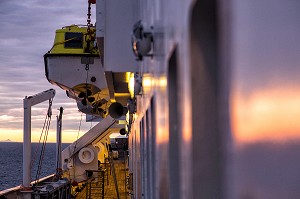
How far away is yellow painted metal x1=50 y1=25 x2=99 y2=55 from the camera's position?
17547mm

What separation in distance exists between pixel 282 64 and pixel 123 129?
25.6 metres

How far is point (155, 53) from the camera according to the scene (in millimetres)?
3566

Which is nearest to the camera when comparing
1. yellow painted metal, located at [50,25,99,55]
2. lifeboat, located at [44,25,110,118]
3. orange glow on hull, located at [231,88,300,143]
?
orange glow on hull, located at [231,88,300,143]

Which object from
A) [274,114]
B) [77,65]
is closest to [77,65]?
[77,65]

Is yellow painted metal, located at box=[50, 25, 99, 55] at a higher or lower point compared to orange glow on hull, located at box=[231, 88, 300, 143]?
higher

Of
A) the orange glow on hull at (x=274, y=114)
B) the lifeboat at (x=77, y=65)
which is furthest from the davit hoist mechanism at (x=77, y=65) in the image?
the orange glow on hull at (x=274, y=114)

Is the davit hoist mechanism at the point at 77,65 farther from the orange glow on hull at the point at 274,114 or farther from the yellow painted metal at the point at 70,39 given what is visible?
the orange glow on hull at the point at 274,114

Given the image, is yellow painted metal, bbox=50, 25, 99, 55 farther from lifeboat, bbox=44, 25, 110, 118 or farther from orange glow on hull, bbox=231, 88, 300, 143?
orange glow on hull, bbox=231, 88, 300, 143

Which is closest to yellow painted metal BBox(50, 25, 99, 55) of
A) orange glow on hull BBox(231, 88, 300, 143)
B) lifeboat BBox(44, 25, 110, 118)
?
lifeboat BBox(44, 25, 110, 118)

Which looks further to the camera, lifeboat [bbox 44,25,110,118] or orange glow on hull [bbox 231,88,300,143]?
lifeboat [bbox 44,25,110,118]

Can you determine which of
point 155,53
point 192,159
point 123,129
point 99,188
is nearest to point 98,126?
point 99,188

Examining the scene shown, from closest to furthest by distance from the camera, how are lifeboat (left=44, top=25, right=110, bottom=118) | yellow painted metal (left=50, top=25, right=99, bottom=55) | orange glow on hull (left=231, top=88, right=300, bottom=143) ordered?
orange glow on hull (left=231, top=88, right=300, bottom=143)
lifeboat (left=44, top=25, right=110, bottom=118)
yellow painted metal (left=50, top=25, right=99, bottom=55)

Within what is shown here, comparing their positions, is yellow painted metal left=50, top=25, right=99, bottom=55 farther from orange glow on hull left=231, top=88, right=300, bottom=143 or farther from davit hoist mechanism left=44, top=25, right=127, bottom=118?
orange glow on hull left=231, top=88, right=300, bottom=143

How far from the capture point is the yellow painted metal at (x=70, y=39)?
57.6 ft
